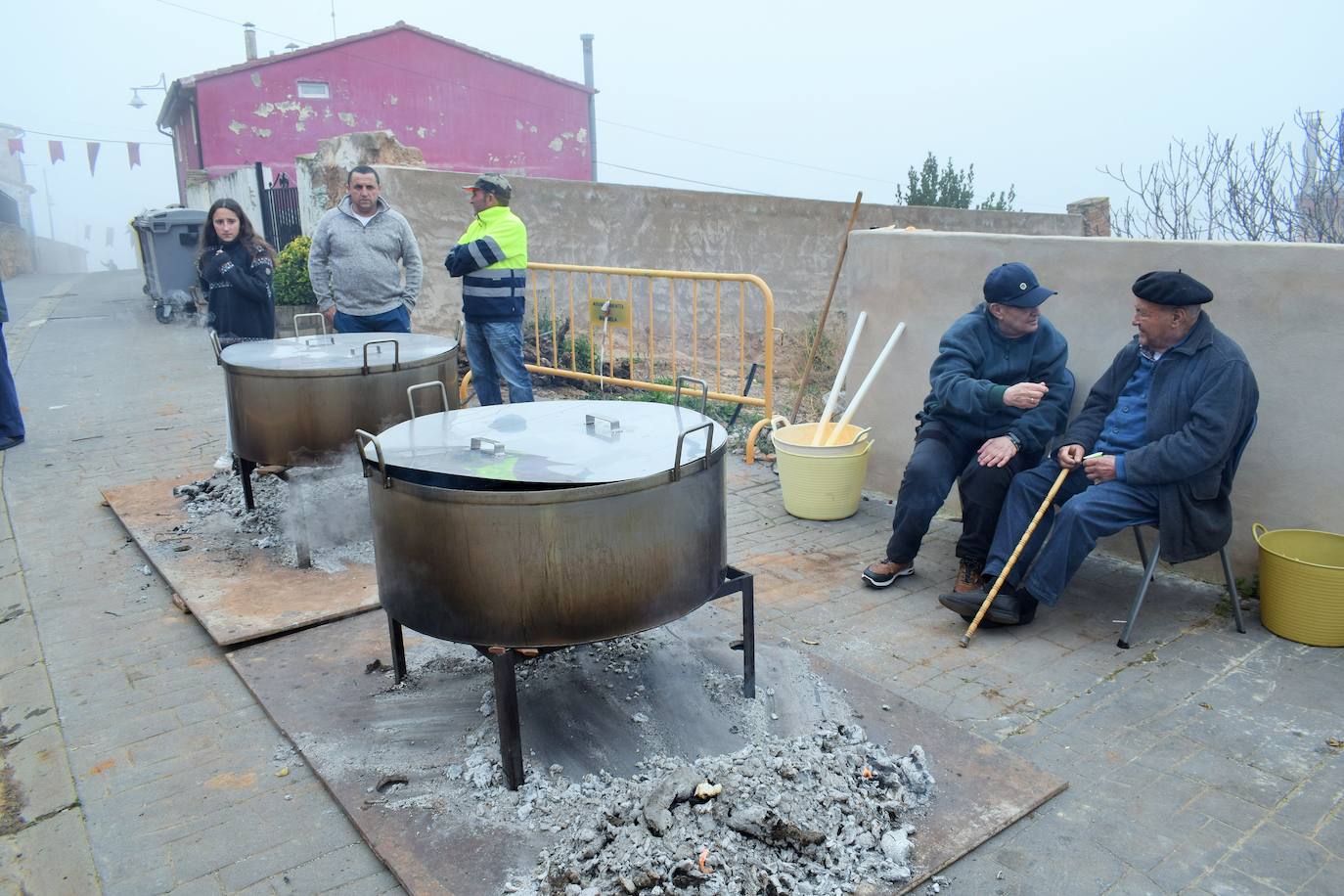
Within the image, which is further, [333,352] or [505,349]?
[505,349]

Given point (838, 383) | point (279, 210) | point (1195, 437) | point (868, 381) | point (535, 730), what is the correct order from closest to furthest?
point (535, 730), point (1195, 437), point (868, 381), point (838, 383), point (279, 210)

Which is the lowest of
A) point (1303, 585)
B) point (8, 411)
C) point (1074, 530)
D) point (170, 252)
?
point (1303, 585)

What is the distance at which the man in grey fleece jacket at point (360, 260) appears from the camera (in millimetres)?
6121

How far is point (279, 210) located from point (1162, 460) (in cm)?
1437

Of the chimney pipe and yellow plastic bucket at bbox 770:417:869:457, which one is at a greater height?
the chimney pipe

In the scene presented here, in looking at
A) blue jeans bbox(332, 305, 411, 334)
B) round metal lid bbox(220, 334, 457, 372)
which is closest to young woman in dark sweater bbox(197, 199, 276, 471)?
blue jeans bbox(332, 305, 411, 334)

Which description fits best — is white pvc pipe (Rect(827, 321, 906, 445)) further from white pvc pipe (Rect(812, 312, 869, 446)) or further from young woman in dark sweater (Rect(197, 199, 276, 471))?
young woman in dark sweater (Rect(197, 199, 276, 471))

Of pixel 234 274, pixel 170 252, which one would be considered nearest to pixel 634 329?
pixel 234 274

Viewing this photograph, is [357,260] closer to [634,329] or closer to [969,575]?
[969,575]

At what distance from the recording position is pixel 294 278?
11828mm

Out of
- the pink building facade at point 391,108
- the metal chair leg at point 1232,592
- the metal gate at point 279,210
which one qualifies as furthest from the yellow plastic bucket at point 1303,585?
the pink building facade at point 391,108

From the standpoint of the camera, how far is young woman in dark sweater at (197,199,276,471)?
6016 millimetres

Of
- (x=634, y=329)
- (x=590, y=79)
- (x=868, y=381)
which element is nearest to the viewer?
(x=868, y=381)

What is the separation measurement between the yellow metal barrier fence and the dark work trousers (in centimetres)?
214
